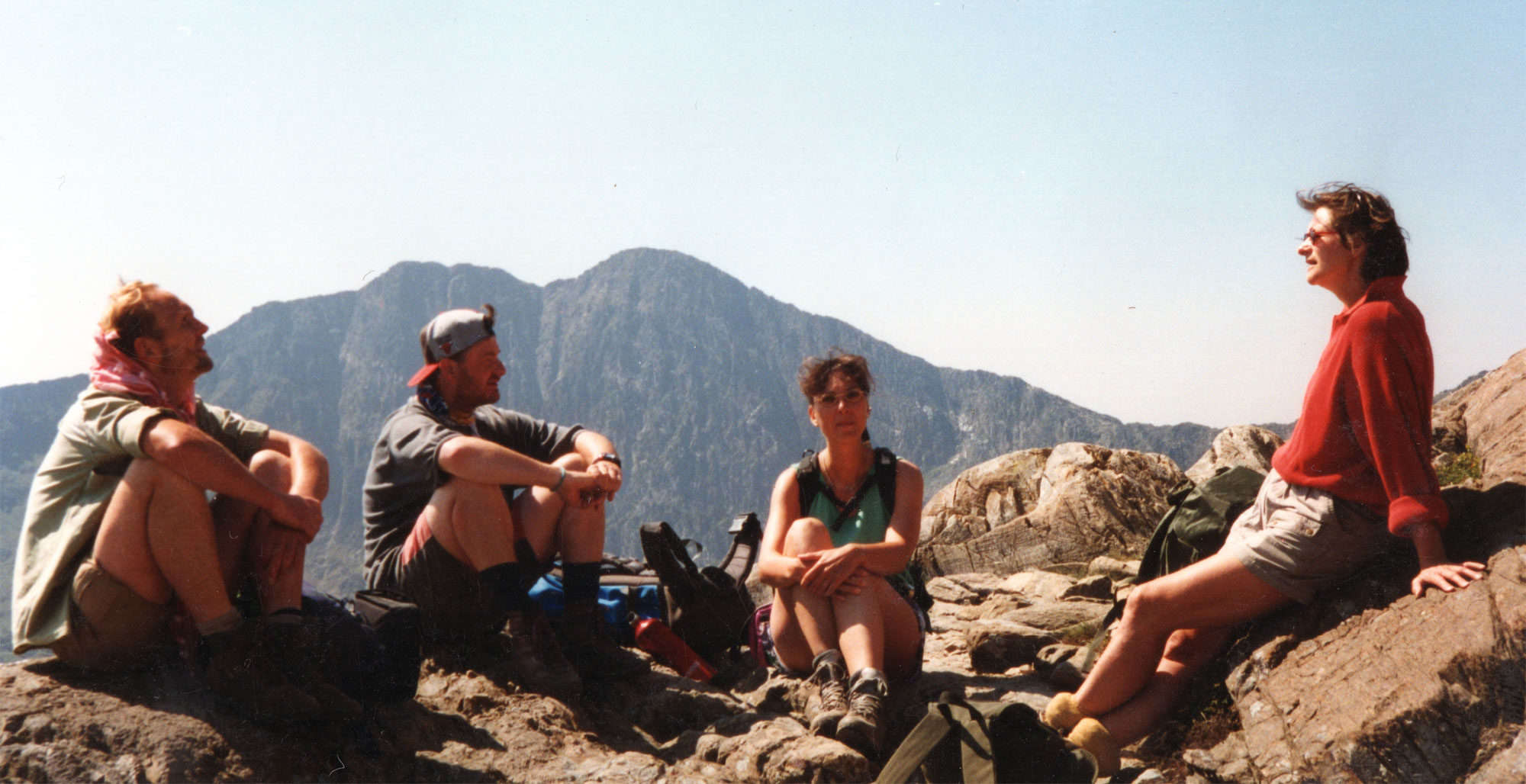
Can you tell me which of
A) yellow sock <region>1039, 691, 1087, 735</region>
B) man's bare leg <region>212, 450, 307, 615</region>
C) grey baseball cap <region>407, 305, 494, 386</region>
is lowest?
yellow sock <region>1039, 691, 1087, 735</region>

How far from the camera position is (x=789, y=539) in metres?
5.44

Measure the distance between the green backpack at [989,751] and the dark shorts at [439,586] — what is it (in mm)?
2333

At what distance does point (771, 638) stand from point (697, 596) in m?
0.64

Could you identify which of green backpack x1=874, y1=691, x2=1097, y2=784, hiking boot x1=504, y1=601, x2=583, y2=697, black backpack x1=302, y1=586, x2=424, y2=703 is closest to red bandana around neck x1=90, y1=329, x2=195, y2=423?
black backpack x1=302, y1=586, x2=424, y2=703

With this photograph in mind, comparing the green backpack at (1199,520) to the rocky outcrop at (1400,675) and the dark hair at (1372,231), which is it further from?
the dark hair at (1372,231)

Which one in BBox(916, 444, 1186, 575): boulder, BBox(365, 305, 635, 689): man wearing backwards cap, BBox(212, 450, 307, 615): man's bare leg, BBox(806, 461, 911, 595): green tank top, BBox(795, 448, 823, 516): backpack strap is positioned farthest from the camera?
BBox(916, 444, 1186, 575): boulder

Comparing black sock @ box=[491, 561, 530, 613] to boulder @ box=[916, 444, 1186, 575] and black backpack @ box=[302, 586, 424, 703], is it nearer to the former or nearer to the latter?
black backpack @ box=[302, 586, 424, 703]

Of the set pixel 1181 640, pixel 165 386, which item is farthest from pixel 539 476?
pixel 1181 640

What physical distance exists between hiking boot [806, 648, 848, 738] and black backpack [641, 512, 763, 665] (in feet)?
Result: 3.93

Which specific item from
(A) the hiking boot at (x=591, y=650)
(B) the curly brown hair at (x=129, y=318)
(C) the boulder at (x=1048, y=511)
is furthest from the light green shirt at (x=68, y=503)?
(C) the boulder at (x=1048, y=511)

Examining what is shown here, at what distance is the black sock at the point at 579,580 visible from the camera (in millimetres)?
5617

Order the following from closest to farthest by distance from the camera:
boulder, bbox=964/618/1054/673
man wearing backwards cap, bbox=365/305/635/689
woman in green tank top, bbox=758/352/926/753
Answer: woman in green tank top, bbox=758/352/926/753
man wearing backwards cap, bbox=365/305/635/689
boulder, bbox=964/618/1054/673

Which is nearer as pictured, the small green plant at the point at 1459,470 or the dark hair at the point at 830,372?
the dark hair at the point at 830,372

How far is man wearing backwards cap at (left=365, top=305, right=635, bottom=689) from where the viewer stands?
5.31 metres
